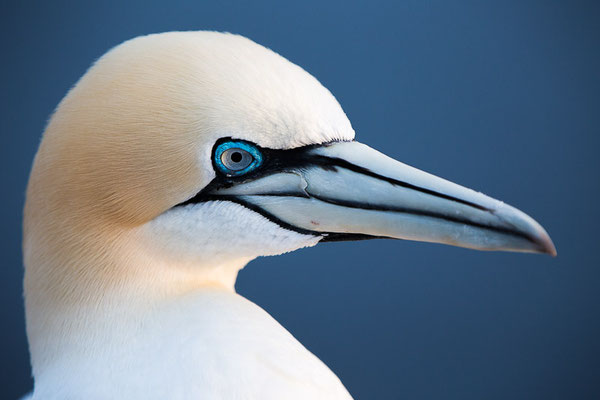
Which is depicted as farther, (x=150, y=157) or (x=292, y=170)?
(x=292, y=170)

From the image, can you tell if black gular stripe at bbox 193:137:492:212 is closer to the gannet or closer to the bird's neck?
the gannet

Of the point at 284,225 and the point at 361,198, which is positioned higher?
the point at 361,198

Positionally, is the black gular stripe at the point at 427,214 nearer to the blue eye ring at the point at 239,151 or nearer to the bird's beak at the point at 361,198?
the bird's beak at the point at 361,198

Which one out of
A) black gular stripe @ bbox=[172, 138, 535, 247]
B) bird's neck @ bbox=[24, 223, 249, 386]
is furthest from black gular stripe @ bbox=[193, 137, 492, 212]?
bird's neck @ bbox=[24, 223, 249, 386]

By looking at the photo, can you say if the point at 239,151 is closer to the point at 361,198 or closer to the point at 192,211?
the point at 192,211

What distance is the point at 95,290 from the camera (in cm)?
199

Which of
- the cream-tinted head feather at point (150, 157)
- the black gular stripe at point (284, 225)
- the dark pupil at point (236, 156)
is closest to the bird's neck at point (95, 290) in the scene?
the cream-tinted head feather at point (150, 157)

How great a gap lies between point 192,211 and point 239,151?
218 mm

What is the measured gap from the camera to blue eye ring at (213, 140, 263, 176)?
185 centimetres

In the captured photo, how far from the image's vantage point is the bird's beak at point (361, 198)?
1877 mm

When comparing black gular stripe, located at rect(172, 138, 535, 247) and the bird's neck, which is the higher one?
black gular stripe, located at rect(172, 138, 535, 247)

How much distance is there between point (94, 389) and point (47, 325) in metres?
0.28

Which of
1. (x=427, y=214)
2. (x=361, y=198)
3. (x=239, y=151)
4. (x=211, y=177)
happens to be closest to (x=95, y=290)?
(x=211, y=177)

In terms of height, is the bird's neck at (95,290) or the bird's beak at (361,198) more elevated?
the bird's beak at (361,198)
